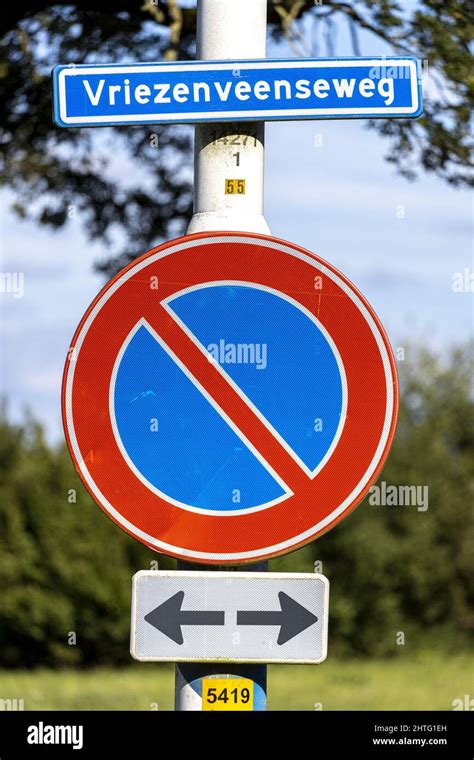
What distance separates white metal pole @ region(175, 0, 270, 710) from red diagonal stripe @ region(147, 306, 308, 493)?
24 cm

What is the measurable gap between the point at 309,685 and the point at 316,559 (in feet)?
15.1

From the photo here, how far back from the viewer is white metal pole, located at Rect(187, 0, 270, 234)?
2.37m

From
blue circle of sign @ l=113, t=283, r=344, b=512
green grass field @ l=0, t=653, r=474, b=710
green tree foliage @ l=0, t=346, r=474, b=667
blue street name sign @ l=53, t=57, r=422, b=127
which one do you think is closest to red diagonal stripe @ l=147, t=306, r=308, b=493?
blue circle of sign @ l=113, t=283, r=344, b=512

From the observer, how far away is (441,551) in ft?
87.9

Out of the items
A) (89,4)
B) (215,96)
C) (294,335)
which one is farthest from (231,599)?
(89,4)

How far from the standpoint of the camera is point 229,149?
2.41 m

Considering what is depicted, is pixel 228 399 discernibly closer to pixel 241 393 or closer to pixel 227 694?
pixel 241 393

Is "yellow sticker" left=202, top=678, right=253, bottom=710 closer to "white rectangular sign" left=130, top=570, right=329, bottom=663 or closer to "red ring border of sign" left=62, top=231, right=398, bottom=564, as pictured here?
"white rectangular sign" left=130, top=570, right=329, bottom=663

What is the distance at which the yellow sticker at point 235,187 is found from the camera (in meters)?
2.37

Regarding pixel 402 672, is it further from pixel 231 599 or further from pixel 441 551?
pixel 231 599

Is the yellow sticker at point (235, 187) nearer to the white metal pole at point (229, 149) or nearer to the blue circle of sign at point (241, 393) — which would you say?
the white metal pole at point (229, 149)

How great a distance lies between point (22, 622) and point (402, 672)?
26.6 ft

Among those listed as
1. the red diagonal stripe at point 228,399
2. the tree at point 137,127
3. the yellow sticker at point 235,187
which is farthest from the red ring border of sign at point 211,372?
the tree at point 137,127

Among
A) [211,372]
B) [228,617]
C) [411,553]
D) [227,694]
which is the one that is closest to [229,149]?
[211,372]
